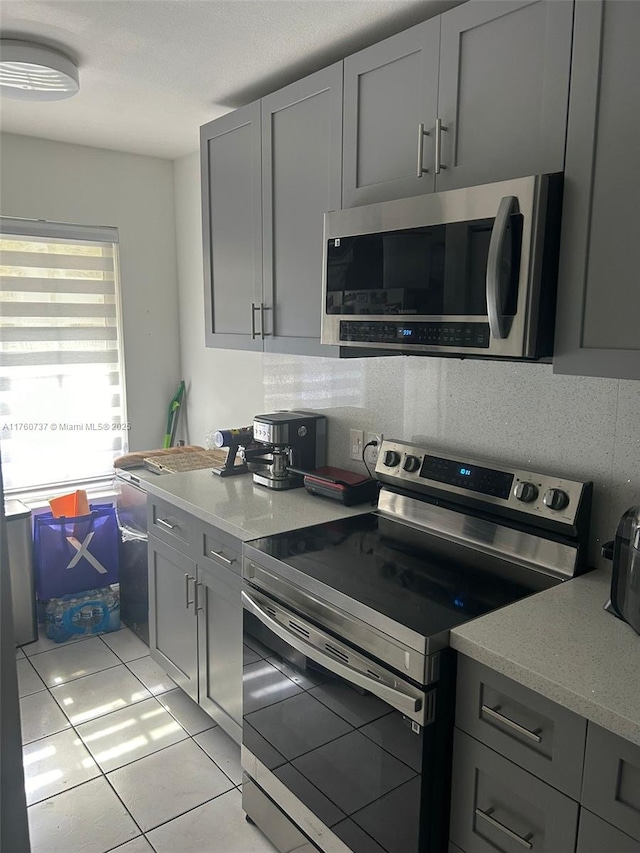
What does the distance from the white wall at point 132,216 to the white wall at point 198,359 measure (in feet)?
0.27

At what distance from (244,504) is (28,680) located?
1.44 m

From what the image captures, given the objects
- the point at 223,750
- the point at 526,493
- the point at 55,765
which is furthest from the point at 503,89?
the point at 55,765

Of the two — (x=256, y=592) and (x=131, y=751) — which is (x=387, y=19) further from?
(x=131, y=751)

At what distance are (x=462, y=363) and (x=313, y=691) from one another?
3.48 feet

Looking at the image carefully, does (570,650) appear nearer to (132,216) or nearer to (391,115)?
(391,115)

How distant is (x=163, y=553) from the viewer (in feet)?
8.70

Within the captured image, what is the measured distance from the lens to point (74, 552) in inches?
127

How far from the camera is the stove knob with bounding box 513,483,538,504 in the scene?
1.76 metres

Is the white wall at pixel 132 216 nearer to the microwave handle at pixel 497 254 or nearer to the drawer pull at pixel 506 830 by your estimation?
the microwave handle at pixel 497 254

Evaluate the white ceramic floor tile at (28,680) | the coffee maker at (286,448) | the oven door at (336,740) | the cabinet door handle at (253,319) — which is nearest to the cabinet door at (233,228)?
the cabinet door handle at (253,319)

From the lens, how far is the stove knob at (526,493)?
5.77 ft

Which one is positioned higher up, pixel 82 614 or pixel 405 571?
pixel 405 571

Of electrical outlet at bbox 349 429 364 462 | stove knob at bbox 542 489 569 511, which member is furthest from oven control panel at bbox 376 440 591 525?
electrical outlet at bbox 349 429 364 462

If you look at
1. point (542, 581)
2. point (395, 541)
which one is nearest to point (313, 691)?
point (395, 541)
